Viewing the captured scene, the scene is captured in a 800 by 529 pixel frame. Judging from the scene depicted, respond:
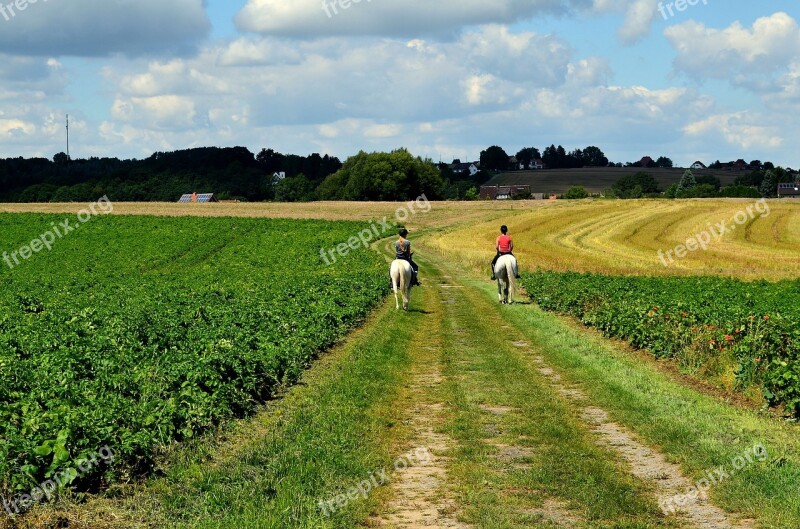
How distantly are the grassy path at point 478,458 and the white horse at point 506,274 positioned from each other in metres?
12.5

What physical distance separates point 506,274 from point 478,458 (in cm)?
2045

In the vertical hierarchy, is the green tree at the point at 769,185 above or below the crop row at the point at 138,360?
above

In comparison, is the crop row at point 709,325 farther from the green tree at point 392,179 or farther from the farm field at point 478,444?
the green tree at point 392,179

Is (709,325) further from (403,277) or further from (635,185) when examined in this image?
(635,185)

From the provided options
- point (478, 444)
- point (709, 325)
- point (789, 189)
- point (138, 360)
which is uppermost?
point (789, 189)

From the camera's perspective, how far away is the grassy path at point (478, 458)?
8.93 metres

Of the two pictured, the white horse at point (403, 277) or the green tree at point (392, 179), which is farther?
the green tree at point (392, 179)

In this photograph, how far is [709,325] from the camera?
1845 cm

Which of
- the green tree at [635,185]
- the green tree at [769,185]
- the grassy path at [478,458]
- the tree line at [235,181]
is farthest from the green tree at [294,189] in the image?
the grassy path at [478,458]

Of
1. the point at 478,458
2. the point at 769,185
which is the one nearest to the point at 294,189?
the point at 769,185

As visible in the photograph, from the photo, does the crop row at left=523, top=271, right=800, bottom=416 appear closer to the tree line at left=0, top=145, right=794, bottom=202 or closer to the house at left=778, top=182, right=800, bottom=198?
the tree line at left=0, top=145, right=794, bottom=202

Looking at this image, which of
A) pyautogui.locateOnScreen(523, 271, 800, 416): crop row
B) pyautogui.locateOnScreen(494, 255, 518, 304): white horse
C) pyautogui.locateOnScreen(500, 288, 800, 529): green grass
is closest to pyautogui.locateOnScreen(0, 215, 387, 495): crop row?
pyautogui.locateOnScreen(494, 255, 518, 304): white horse

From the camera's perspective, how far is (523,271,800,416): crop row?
15.2 meters

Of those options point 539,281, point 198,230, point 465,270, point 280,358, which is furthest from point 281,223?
point 280,358
